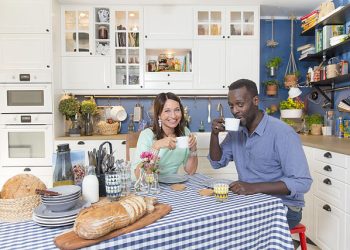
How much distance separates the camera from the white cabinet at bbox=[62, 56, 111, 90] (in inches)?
141

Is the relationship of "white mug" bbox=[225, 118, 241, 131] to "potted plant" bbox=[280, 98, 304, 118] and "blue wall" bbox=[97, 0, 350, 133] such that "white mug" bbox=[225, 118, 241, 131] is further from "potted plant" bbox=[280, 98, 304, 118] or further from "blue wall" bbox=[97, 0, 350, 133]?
"blue wall" bbox=[97, 0, 350, 133]

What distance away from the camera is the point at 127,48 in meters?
3.63

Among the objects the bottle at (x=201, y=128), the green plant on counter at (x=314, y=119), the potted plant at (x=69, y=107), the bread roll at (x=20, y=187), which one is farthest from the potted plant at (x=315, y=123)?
the bread roll at (x=20, y=187)

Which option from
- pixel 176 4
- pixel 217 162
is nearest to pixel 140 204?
pixel 217 162

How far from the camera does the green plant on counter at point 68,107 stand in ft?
11.1

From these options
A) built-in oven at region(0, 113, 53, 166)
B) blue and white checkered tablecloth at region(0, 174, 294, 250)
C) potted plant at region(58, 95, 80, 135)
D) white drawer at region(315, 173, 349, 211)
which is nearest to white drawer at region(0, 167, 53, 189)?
built-in oven at region(0, 113, 53, 166)

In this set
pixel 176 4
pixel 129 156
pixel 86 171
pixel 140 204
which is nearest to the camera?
pixel 140 204

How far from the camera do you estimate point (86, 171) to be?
1.27 m

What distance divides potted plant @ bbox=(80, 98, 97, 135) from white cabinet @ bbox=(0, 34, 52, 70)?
0.58 m

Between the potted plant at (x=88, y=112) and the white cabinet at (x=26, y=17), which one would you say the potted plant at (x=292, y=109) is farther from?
the white cabinet at (x=26, y=17)

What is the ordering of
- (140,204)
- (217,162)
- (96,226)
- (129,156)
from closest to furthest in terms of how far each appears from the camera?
(96,226) < (140,204) < (217,162) < (129,156)

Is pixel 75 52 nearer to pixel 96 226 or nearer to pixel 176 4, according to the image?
pixel 176 4

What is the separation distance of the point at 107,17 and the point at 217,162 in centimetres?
262

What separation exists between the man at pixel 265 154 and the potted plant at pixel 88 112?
2.26 meters
